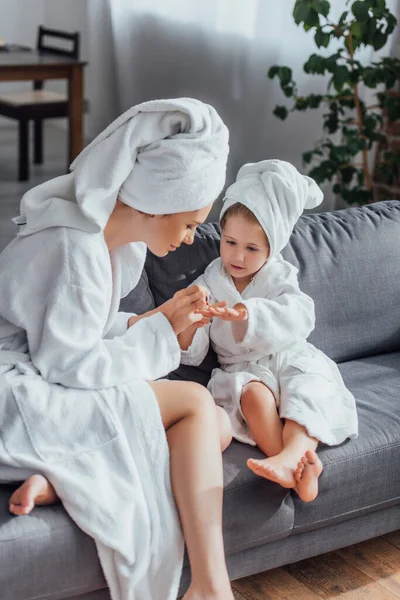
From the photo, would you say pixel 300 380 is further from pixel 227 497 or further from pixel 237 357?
pixel 227 497

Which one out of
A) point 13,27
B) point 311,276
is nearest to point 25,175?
point 13,27

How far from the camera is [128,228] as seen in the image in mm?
1762

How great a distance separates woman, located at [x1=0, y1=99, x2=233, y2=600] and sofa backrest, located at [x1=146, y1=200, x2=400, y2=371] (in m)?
0.59

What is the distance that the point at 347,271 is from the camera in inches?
96.7

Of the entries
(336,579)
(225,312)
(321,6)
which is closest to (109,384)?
(225,312)

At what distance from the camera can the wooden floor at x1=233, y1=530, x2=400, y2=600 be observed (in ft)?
6.53

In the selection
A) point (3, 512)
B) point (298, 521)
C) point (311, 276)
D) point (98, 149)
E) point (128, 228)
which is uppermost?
point (98, 149)

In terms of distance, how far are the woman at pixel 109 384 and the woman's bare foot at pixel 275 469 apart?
0.08 metres

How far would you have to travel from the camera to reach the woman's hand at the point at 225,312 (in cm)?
188

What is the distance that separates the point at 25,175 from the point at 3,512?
407cm

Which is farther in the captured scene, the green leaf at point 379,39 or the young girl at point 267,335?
the green leaf at point 379,39

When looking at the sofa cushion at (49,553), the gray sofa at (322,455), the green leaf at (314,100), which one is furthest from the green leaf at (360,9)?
the sofa cushion at (49,553)

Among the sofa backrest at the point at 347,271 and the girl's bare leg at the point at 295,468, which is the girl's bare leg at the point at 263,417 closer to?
the girl's bare leg at the point at 295,468

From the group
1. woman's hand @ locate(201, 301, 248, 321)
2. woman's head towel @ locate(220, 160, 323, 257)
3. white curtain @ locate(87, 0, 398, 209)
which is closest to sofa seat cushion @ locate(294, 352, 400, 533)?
woman's hand @ locate(201, 301, 248, 321)
